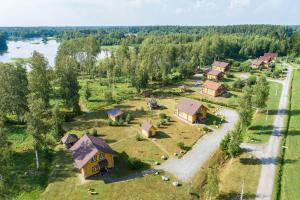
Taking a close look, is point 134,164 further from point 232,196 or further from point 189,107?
point 189,107

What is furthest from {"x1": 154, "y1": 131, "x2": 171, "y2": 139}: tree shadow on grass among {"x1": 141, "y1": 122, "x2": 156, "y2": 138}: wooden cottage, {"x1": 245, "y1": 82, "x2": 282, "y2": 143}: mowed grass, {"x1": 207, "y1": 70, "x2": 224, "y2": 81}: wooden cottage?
{"x1": 207, "y1": 70, "x2": 224, "y2": 81}: wooden cottage

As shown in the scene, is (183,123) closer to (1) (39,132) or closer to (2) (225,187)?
(2) (225,187)

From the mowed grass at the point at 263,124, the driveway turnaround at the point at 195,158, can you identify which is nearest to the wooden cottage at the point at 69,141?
the driveway turnaround at the point at 195,158

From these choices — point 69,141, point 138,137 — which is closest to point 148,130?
point 138,137

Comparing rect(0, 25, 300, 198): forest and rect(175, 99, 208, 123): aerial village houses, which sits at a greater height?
rect(0, 25, 300, 198): forest

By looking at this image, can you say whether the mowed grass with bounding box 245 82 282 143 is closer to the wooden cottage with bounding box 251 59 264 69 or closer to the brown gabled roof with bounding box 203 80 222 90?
the brown gabled roof with bounding box 203 80 222 90

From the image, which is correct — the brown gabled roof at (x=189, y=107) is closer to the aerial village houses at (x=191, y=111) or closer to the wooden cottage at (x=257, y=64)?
the aerial village houses at (x=191, y=111)

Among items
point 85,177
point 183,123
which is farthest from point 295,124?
point 85,177
